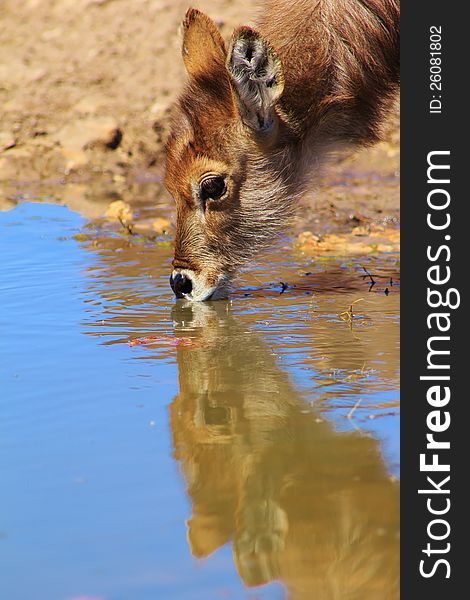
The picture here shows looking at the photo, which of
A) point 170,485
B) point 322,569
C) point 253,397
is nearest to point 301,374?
point 253,397

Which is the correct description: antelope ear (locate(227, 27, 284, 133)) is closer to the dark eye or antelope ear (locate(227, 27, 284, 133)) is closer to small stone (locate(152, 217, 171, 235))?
the dark eye

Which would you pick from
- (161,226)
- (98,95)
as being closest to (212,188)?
(161,226)

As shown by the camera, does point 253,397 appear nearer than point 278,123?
Yes

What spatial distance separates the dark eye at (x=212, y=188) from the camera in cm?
781

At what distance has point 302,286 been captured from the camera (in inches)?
319

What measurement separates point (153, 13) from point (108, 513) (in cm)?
1372

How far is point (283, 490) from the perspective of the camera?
13.3ft

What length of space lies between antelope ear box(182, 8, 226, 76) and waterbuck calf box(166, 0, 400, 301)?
0.06 ft

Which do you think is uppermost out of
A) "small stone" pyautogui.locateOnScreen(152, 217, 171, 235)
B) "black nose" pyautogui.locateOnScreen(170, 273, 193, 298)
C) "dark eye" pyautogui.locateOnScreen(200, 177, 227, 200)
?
"small stone" pyautogui.locateOnScreen(152, 217, 171, 235)

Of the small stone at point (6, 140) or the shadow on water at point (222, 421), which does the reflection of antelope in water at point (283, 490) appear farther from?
the small stone at point (6, 140)

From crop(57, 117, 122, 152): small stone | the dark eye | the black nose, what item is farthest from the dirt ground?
the black nose

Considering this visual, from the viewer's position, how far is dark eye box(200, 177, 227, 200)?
781 centimetres

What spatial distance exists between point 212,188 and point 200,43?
1278 millimetres

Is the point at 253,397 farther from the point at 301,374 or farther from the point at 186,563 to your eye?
the point at 186,563
